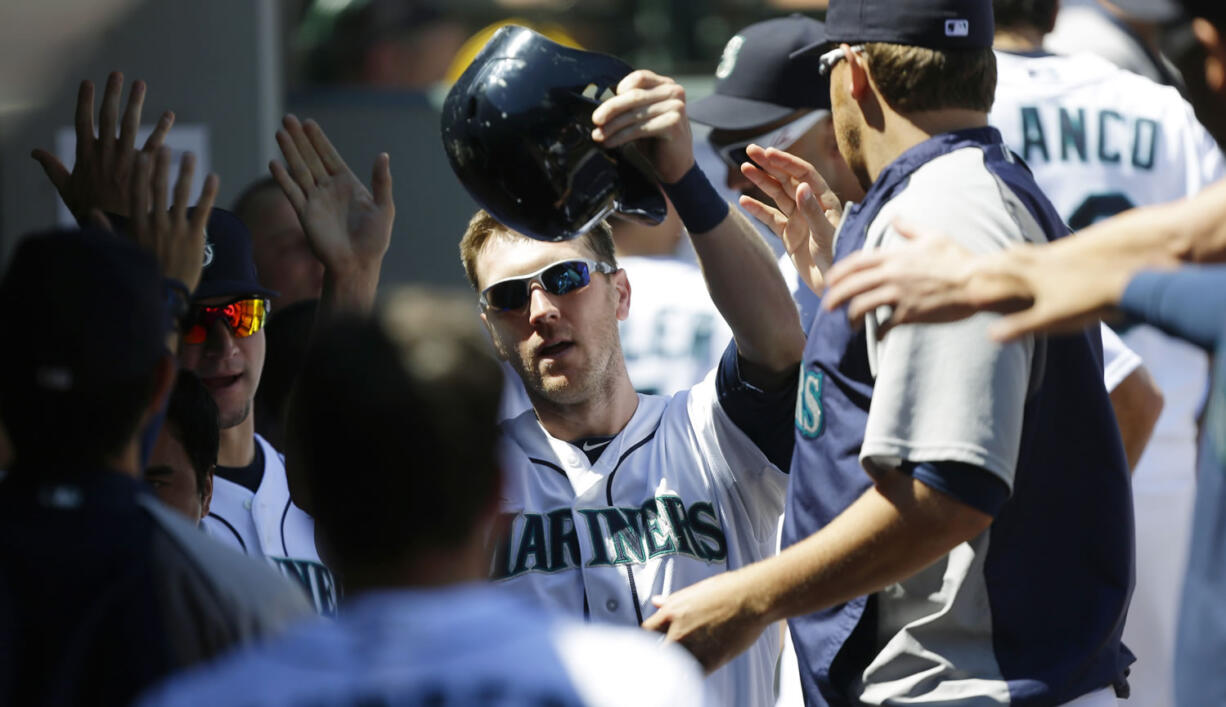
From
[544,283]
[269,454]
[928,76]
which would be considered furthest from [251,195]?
[928,76]

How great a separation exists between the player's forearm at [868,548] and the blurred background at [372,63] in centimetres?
479

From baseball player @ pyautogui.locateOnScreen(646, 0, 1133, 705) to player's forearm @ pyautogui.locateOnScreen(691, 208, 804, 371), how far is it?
32cm

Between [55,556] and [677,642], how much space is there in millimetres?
983

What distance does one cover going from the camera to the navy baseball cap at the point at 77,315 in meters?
1.76

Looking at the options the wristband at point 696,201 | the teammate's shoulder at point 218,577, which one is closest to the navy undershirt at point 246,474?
the wristband at point 696,201

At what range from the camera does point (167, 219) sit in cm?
236

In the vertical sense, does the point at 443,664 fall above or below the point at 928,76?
below

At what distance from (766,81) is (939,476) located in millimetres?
2198

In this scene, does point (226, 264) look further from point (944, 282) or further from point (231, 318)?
point (944, 282)

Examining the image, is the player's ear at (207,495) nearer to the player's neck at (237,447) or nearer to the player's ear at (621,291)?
the player's neck at (237,447)

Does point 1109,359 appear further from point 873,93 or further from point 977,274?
point 977,274

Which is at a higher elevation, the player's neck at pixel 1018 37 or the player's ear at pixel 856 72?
the player's ear at pixel 856 72

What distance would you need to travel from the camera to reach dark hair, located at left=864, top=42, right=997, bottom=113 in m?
2.45

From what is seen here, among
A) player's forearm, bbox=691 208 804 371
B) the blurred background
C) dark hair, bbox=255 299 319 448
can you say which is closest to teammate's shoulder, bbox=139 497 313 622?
player's forearm, bbox=691 208 804 371
